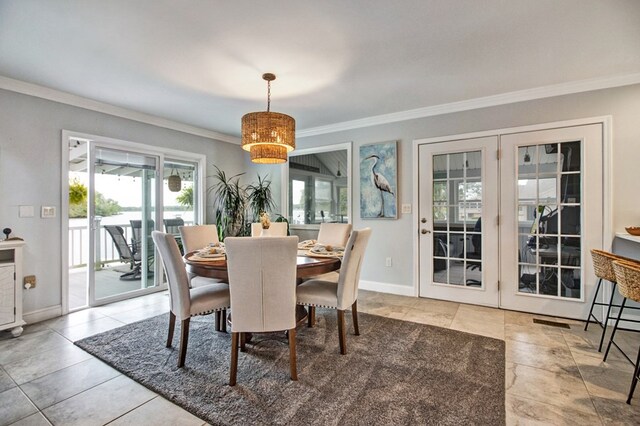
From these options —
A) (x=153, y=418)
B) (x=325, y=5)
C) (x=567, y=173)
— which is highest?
(x=325, y=5)

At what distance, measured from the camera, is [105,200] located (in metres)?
3.66

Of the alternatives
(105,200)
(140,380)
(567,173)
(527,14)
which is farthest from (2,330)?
(567,173)

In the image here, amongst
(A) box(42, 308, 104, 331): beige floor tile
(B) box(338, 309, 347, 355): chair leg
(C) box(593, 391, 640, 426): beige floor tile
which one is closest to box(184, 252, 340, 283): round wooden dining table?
(B) box(338, 309, 347, 355): chair leg

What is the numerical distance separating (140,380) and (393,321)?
87.9 inches

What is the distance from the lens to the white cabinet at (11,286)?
2631 mm

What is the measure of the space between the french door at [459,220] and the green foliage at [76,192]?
5845 millimetres

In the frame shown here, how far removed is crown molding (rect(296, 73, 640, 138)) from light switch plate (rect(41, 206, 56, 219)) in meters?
3.45

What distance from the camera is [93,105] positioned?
11.3ft

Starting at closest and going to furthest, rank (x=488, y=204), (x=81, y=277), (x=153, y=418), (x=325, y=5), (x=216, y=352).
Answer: (x=153, y=418), (x=325, y=5), (x=216, y=352), (x=488, y=204), (x=81, y=277)

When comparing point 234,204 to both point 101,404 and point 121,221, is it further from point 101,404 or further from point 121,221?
point 101,404

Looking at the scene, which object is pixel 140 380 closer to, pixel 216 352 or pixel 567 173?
pixel 216 352

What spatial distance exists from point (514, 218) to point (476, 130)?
1.12 metres

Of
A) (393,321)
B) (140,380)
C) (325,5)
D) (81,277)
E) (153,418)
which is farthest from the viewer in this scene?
(81,277)

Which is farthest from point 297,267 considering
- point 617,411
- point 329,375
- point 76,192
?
point 76,192
